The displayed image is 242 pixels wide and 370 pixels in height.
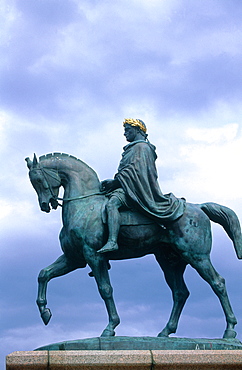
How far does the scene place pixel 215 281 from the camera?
14.4m

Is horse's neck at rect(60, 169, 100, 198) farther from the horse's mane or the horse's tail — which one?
the horse's tail

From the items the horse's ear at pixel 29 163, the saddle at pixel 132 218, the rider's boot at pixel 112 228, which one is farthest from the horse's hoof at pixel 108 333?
the horse's ear at pixel 29 163

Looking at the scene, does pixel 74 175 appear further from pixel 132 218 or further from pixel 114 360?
pixel 114 360

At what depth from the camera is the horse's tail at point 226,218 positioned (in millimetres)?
15055

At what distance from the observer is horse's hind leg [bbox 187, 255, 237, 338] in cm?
1419

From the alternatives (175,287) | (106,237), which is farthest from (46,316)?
(175,287)

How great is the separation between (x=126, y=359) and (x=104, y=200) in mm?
3778

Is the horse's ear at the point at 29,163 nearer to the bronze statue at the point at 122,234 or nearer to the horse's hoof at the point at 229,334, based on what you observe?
the bronze statue at the point at 122,234

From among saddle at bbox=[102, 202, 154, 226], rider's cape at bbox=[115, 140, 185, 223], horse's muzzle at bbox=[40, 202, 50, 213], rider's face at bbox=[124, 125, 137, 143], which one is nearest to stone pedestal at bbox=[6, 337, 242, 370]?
saddle at bbox=[102, 202, 154, 226]

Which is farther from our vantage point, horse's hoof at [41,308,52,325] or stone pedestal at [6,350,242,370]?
horse's hoof at [41,308,52,325]

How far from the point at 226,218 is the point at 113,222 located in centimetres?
260

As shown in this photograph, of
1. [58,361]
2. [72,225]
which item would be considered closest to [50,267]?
[72,225]

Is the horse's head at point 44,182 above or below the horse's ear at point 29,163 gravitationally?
below

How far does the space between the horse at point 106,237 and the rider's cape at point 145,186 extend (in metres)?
0.23
